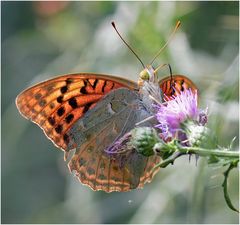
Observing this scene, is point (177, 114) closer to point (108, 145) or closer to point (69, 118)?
point (108, 145)

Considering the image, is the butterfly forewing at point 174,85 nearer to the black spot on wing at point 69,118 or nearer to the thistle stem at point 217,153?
the black spot on wing at point 69,118

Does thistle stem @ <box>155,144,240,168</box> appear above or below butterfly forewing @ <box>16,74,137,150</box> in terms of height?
below

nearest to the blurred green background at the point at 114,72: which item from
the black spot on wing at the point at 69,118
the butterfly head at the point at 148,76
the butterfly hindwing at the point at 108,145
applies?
the butterfly hindwing at the point at 108,145

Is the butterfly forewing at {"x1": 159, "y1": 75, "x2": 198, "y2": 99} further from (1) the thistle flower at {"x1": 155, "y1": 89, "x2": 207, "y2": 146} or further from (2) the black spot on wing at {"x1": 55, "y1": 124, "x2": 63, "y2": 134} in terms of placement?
(2) the black spot on wing at {"x1": 55, "y1": 124, "x2": 63, "y2": 134}

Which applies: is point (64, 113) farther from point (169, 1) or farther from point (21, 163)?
point (21, 163)

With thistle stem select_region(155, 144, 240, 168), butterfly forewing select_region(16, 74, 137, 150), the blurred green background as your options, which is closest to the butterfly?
butterfly forewing select_region(16, 74, 137, 150)
